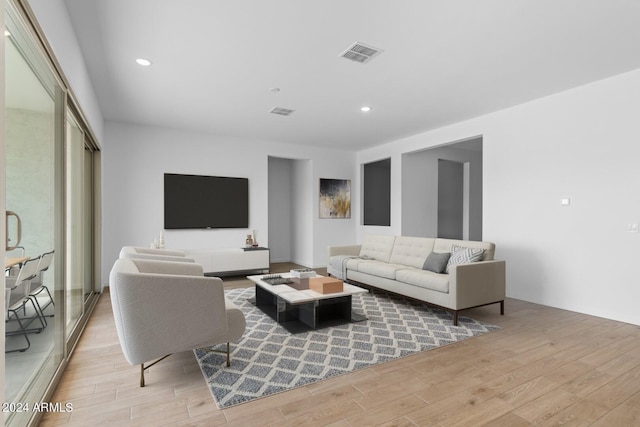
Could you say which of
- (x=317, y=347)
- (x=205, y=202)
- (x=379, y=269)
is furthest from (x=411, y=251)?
(x=205, y=202)

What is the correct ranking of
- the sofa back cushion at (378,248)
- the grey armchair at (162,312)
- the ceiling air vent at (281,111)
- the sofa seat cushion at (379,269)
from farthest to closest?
the sofa back cushion at (378,248), the ceiling air vent at (281,111), the sofa seat cushion at (379,269), the grey armchair at (162,312)

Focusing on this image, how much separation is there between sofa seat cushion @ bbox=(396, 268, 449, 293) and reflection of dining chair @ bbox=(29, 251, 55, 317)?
342 centimetres

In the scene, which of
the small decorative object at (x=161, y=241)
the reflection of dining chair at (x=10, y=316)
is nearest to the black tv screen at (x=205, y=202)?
the small decorative object at (x=161, y=241)

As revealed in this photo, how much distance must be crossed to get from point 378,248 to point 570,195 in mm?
2652

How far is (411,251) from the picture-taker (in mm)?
4824

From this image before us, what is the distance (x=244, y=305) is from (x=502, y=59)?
4.01 m

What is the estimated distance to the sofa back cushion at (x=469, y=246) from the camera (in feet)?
13.1

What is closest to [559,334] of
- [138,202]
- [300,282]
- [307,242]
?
[300,282]

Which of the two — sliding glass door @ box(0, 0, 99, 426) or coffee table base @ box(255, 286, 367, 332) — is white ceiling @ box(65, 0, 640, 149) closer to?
sliding glass door @ box(0, 0, 99, 426)

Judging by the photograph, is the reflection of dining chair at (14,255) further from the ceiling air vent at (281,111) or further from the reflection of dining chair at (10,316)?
the ceiling air vent at (281,111)

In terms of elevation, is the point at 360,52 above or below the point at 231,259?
above

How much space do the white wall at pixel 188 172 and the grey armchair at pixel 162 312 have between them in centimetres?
367

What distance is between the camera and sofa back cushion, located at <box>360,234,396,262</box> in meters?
5.28

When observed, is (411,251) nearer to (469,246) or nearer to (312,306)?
(469,246)
